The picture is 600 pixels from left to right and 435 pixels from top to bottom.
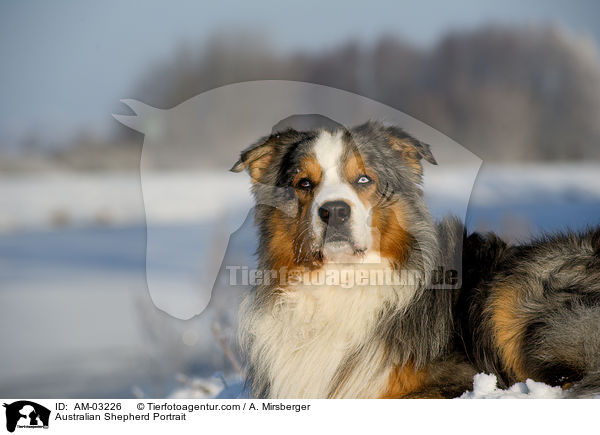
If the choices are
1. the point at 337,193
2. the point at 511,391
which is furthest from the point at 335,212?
the point at 511,391

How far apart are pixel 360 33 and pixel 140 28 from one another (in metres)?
1.46

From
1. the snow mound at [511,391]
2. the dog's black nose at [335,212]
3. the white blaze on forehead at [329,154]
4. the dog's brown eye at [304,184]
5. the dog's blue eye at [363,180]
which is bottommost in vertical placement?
the snow mound at [511,391]

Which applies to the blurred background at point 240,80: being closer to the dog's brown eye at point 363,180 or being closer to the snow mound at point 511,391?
the dog's brown eye at point 363,180

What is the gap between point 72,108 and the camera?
409cm

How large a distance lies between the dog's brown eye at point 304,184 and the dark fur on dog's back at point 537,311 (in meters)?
1.13

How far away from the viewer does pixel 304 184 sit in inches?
134

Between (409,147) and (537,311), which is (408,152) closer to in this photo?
(409,147)

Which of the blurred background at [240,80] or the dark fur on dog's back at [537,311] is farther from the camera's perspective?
the blurred background at [240,80]

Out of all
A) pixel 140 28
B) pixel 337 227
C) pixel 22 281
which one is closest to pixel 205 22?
pixel 140 28
